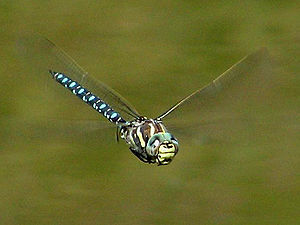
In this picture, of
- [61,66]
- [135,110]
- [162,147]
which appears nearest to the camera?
[162,147]

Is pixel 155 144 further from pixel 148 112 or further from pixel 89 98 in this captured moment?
pixel 148 112

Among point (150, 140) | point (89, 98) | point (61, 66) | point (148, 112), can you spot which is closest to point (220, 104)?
point (150, 140)

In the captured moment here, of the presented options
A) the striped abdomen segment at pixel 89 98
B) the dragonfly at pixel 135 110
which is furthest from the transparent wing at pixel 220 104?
the striped abdomen segment at pixel 89 98

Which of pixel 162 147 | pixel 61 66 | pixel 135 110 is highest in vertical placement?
pixel 61 66

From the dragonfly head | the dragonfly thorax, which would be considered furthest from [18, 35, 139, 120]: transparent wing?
the dragonfly head

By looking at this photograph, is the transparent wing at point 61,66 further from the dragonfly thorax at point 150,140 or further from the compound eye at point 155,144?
the compound eye at point 155,144

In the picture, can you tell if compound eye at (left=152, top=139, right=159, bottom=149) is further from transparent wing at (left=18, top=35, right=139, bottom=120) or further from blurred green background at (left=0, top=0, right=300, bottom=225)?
transparent wing at (left=18, top=35, right=139, bottom=120)

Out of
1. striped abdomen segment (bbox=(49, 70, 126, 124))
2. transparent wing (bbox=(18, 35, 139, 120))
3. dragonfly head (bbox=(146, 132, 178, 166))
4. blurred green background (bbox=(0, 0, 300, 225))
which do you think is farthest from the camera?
blurred green background (bbox=(0, 0, 300, 225))
